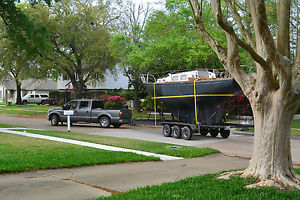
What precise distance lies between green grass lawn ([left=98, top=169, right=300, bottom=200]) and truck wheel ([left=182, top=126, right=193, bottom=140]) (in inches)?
420

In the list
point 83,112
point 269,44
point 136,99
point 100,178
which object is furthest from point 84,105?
point 269,44

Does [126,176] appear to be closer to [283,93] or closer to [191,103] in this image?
[283,93]

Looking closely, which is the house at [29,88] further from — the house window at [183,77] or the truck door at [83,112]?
the house window at [183,77]

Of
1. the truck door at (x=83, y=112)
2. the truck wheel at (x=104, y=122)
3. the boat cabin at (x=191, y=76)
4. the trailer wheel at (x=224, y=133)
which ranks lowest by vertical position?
the trailer wheel at (x=224, y=133)

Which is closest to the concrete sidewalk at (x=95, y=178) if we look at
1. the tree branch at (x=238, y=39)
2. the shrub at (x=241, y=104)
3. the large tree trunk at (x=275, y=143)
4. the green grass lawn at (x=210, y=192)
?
the green grass lawn at (x=210, y=192)

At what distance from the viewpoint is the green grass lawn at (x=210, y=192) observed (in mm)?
6316

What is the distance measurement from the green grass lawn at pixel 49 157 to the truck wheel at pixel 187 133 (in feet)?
20.9

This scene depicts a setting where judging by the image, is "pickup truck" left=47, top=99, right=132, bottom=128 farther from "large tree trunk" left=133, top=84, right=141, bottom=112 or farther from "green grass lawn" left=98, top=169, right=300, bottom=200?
"green grass lawn" left=98, top=169, right=300, bottom=200

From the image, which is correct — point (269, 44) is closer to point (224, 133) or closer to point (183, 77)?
point (183, 77)

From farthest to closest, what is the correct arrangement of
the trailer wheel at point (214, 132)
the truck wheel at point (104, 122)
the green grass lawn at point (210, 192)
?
1. the truck wheel at point (104, 122)
2. the trailer wheel at point (214, 132)
3. the green grass lawn at point (210, 192)

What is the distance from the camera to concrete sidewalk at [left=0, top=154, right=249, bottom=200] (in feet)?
23.1

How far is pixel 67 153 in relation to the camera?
11969mm

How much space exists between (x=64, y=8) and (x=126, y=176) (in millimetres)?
27413

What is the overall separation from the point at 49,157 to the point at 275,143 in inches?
265
